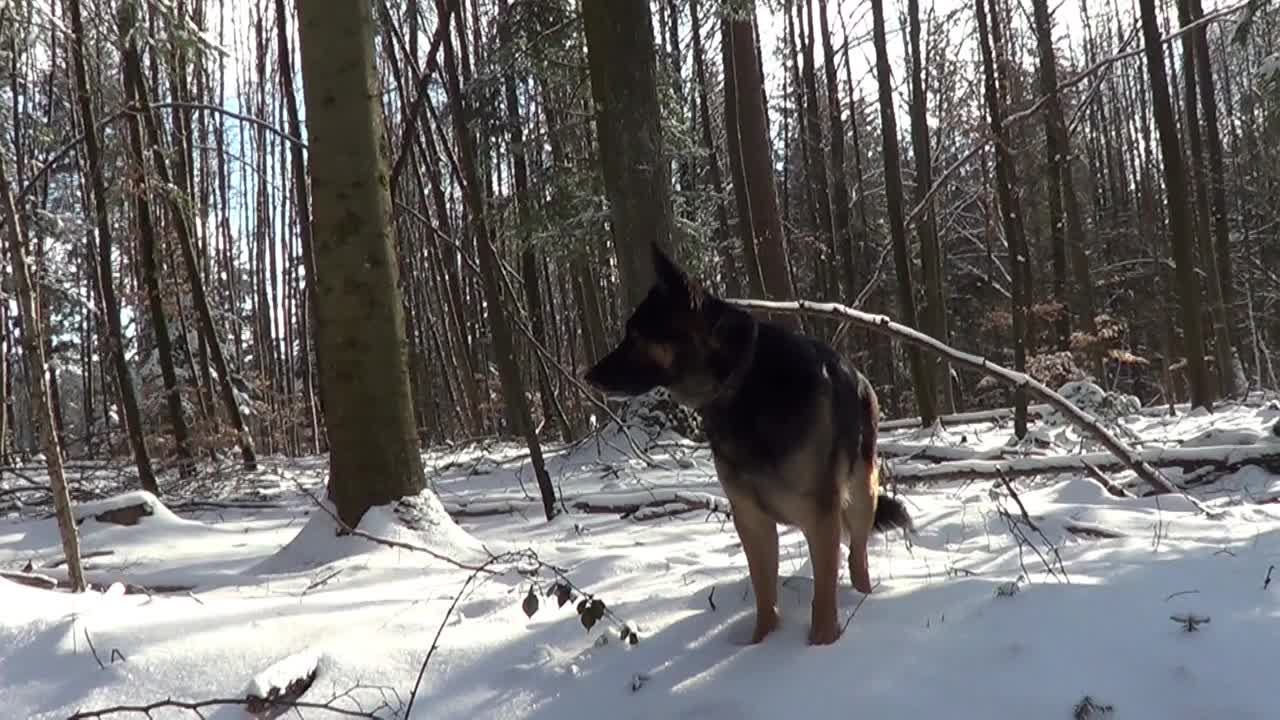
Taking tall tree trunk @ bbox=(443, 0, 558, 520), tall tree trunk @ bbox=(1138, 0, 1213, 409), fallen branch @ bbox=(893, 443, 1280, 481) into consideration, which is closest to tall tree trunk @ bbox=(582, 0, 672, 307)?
tall tree trunk @ bbox=(443, 0, 558, 520)

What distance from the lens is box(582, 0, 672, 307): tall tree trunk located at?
7965 mm

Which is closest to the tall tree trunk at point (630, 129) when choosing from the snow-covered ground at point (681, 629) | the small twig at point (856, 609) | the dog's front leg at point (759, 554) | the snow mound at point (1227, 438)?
the snow-covered ground at point (681, 629)

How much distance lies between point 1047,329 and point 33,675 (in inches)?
819

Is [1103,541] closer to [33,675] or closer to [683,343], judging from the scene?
[683,343]

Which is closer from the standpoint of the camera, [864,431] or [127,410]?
[864,431]

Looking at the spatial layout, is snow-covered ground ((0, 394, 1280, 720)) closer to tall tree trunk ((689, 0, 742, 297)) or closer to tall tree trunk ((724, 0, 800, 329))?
tall tree trunk ((724, 0, 800, 329))

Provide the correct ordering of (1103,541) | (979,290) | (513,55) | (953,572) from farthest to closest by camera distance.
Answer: (979,290) → (513,55) → (1103,541) → (953,572)

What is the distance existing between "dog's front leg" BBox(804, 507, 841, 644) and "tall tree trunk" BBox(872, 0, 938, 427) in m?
8.75

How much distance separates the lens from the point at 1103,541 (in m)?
3.92

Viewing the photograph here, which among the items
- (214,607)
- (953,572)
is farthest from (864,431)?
(214,607)

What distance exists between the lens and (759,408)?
3.00 metres

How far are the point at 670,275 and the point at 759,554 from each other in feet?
3.40

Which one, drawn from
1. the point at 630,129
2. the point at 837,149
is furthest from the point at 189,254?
the point at 837,149

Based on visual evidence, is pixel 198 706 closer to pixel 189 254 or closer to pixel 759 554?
pixel 759 554
